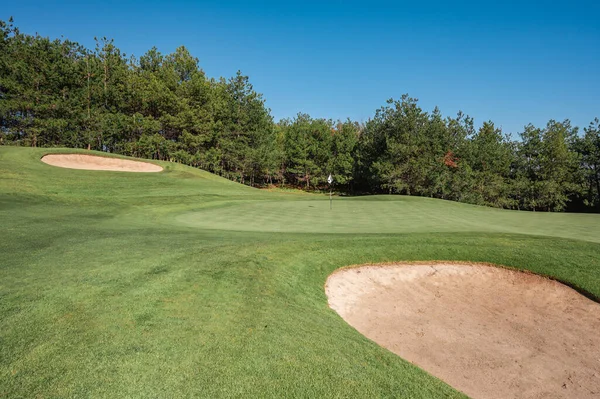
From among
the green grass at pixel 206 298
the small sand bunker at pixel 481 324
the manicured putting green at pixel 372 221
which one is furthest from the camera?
the manicured putting green at pixel 372 221

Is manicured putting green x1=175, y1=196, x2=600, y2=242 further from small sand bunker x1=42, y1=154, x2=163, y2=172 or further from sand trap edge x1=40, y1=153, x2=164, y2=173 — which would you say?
small sand bunker x1=42, y1=154, x2=163, y2=172

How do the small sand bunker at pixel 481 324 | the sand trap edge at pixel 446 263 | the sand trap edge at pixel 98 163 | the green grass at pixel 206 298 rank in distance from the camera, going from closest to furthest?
the green grass at pixel 206 298, the small sand bunker at pixel 481 324, the sand trap edge at pixel 446 263, the sand trap edge at pixel 98 163

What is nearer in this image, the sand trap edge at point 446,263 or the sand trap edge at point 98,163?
the sand trap edge at point 446,263

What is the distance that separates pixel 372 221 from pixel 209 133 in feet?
149

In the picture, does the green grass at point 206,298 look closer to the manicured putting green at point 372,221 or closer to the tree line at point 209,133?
the manicured putting green at point 372,221

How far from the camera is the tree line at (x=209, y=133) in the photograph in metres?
46.8

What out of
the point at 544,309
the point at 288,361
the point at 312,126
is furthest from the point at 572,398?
the point at 312,126

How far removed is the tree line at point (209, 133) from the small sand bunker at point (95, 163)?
2037 centimetres

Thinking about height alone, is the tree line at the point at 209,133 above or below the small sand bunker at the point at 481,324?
above

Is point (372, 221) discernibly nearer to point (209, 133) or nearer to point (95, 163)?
point (95, 163)

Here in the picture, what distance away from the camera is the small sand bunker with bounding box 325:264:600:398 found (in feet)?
18.3

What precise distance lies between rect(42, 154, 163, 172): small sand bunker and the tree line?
66.8ft

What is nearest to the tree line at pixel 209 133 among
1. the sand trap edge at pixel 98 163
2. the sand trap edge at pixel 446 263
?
the sand trap edge at pixel 98 163

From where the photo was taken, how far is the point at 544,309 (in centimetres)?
807
